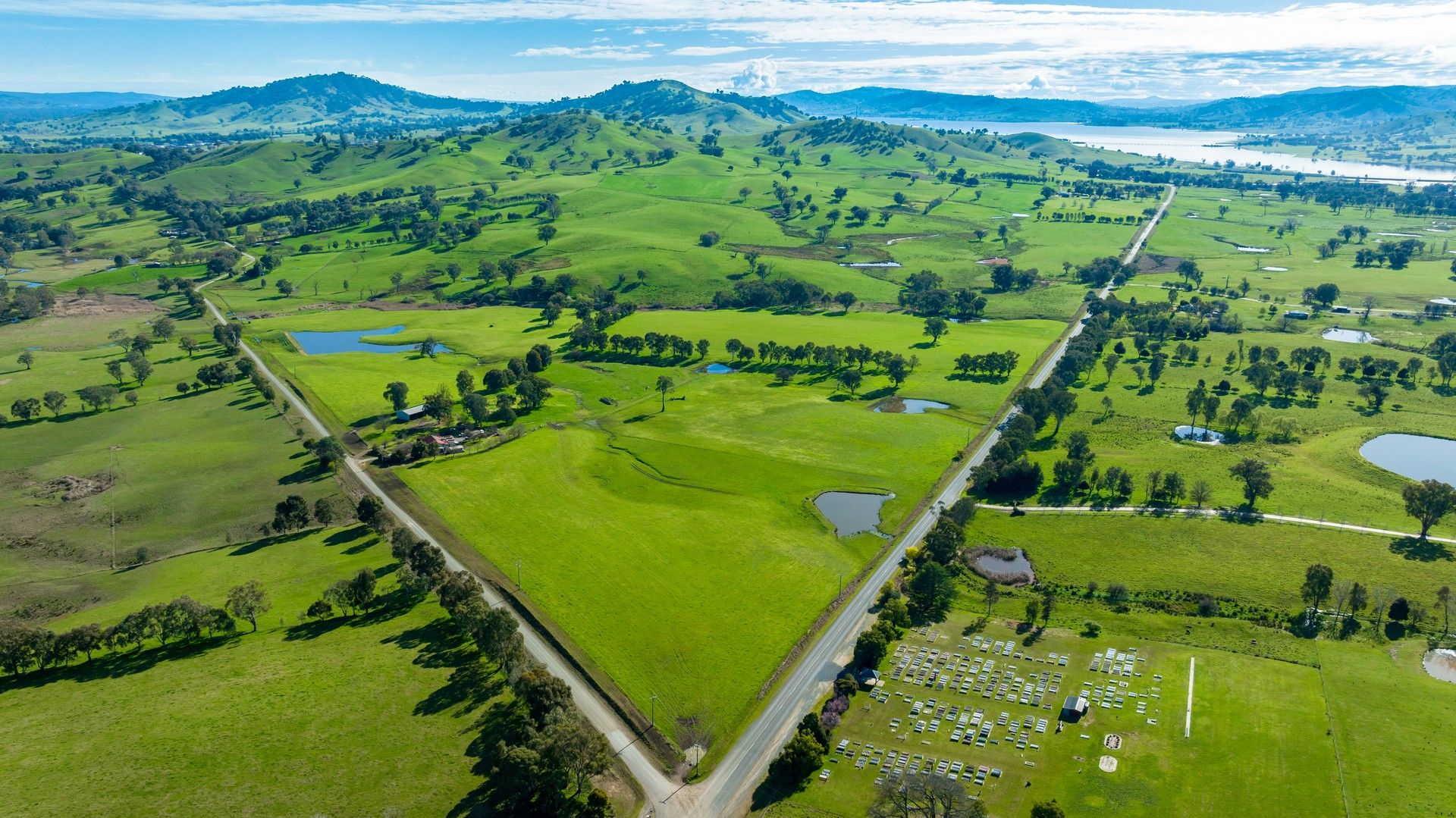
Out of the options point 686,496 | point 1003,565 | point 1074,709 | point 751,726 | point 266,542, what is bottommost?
point 751,726

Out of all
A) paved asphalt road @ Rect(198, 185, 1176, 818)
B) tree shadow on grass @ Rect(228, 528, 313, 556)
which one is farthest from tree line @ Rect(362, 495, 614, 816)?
tree shadow on grass @ Rect(228, 528, 313, 556)

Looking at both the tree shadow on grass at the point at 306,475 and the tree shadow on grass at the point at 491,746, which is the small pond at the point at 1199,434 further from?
the tree shadow on grass at the point at 306,475

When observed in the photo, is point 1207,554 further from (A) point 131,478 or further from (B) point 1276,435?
(A) point 131,478

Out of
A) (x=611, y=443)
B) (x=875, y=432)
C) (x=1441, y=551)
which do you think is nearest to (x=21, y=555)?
(x=611, y=443)

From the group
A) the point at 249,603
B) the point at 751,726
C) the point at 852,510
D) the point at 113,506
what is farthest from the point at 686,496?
the point at 113,506

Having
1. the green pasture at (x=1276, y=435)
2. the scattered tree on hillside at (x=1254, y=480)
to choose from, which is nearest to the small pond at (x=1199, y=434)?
the green pasture at (x=1276, y=435)

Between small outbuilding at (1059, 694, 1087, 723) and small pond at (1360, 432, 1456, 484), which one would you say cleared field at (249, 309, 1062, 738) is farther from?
small pond at (1360, 432, 1456, 484)

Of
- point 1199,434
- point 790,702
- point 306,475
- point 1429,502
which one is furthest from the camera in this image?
point 1199,434
